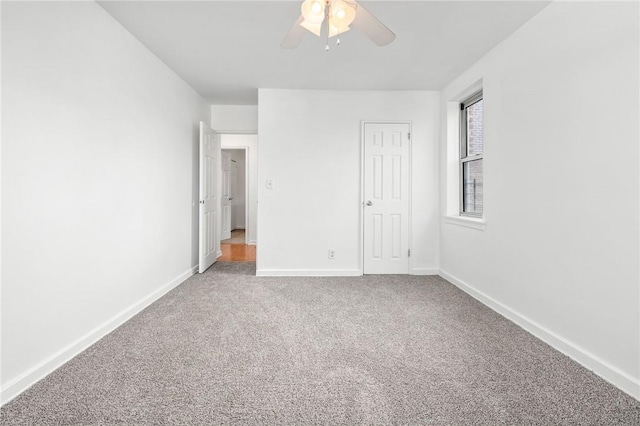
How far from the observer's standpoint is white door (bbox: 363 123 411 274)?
4.05 metres

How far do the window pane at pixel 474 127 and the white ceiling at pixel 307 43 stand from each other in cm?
45

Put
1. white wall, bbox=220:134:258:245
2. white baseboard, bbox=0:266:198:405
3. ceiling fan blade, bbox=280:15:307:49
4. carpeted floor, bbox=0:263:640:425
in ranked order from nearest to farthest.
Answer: carpeted floor, bbox=0:263:640:425 → white baseboard, bbox=0:266:198:405 → ceiling fan blade, bbox=280:15:307:49 → white wall, bbox=220:134:258:245

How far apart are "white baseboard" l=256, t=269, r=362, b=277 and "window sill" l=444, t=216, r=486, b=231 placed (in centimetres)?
127

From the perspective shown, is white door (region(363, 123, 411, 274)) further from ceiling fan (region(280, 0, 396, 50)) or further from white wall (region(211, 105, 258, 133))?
ceiling fan (region(280, 0, 396, 50))

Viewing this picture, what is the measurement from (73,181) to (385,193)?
3.18 metres

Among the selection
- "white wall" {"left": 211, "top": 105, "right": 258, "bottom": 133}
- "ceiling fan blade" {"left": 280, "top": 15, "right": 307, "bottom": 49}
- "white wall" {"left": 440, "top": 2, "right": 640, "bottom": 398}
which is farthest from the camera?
"white wall" {"left": 211, "top": 105, "right": 258, "bottom": 133}

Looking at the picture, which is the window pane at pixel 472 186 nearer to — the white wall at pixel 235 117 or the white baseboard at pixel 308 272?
the white baseboard at pixel 308 272

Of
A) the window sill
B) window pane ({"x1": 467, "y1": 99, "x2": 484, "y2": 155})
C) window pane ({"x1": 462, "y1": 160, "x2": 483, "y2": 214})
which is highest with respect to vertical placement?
window pane ({"x1": 467, "y1": 99, "x2": 484, "y2": 155})

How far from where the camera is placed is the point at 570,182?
2.00 m

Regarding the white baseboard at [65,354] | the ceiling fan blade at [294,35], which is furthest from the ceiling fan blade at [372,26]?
the white baseboard at [65,354]

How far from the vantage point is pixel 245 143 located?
685cm

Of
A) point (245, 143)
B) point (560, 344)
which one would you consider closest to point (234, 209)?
point (245, 143)

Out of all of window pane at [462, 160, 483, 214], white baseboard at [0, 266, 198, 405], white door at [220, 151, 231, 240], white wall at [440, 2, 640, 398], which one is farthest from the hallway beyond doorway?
white wall at [440, 2, 640, 398]

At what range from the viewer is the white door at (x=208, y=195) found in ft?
13.2
